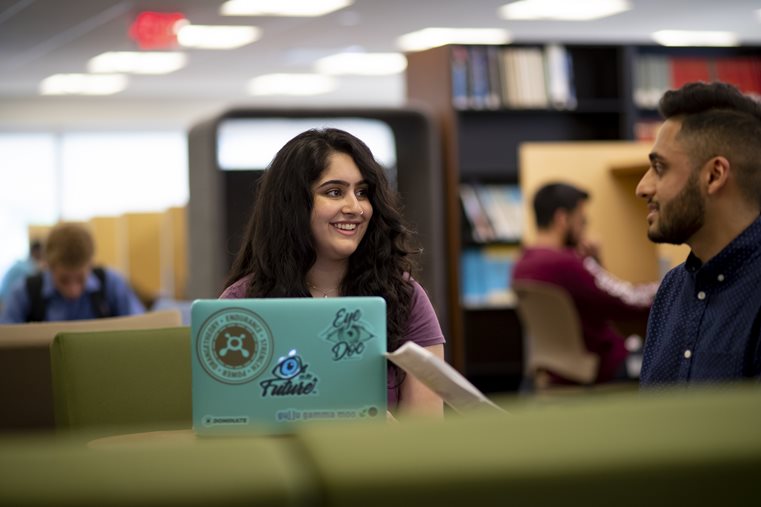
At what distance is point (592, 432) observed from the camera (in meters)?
0.76

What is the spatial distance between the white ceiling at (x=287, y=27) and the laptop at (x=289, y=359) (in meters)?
6.30

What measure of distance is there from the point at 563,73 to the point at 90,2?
11.9ft

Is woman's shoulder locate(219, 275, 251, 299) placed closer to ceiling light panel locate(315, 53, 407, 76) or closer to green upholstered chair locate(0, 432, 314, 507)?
green upholstered chair locate(0, 432, 314, 507)

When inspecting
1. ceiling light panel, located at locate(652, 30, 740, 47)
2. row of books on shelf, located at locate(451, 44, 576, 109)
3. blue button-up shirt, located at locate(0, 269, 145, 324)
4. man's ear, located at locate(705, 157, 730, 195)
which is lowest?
blue button-up shirt, located at locate(0, 269, 145, 324)

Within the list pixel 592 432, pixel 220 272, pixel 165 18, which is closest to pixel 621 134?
pixel 220 272

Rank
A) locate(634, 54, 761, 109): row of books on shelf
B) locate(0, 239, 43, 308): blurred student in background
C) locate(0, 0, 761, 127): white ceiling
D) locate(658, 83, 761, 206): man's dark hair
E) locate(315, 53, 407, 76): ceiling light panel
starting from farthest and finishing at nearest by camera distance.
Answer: locate(315, 53, 407, 76): ceiling light panel, locate(0, 0, 761, 127): white ceiling, locate(0, 239, 43, 308): blurred student in background, locate(634, 54, 761, 109): row of books on shelf, locate(658, 83, 761, 206): man's dark hair

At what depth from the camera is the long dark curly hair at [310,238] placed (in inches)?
94.9

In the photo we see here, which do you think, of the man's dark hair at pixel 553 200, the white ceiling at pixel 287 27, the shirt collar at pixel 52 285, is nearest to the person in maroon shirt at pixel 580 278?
the man's dark hair at pixel 553 200

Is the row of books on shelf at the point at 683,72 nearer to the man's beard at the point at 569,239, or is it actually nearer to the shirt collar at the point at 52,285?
the man's beard at the point at 569,239

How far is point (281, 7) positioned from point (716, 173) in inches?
276

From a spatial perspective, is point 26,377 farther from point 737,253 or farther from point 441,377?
point 737,253

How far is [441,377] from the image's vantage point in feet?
5.15

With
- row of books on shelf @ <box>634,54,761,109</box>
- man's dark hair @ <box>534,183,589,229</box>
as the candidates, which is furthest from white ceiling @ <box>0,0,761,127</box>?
man's dark hair @ <box>534,183,589,229</box>

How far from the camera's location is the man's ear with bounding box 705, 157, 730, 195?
6.73ft
